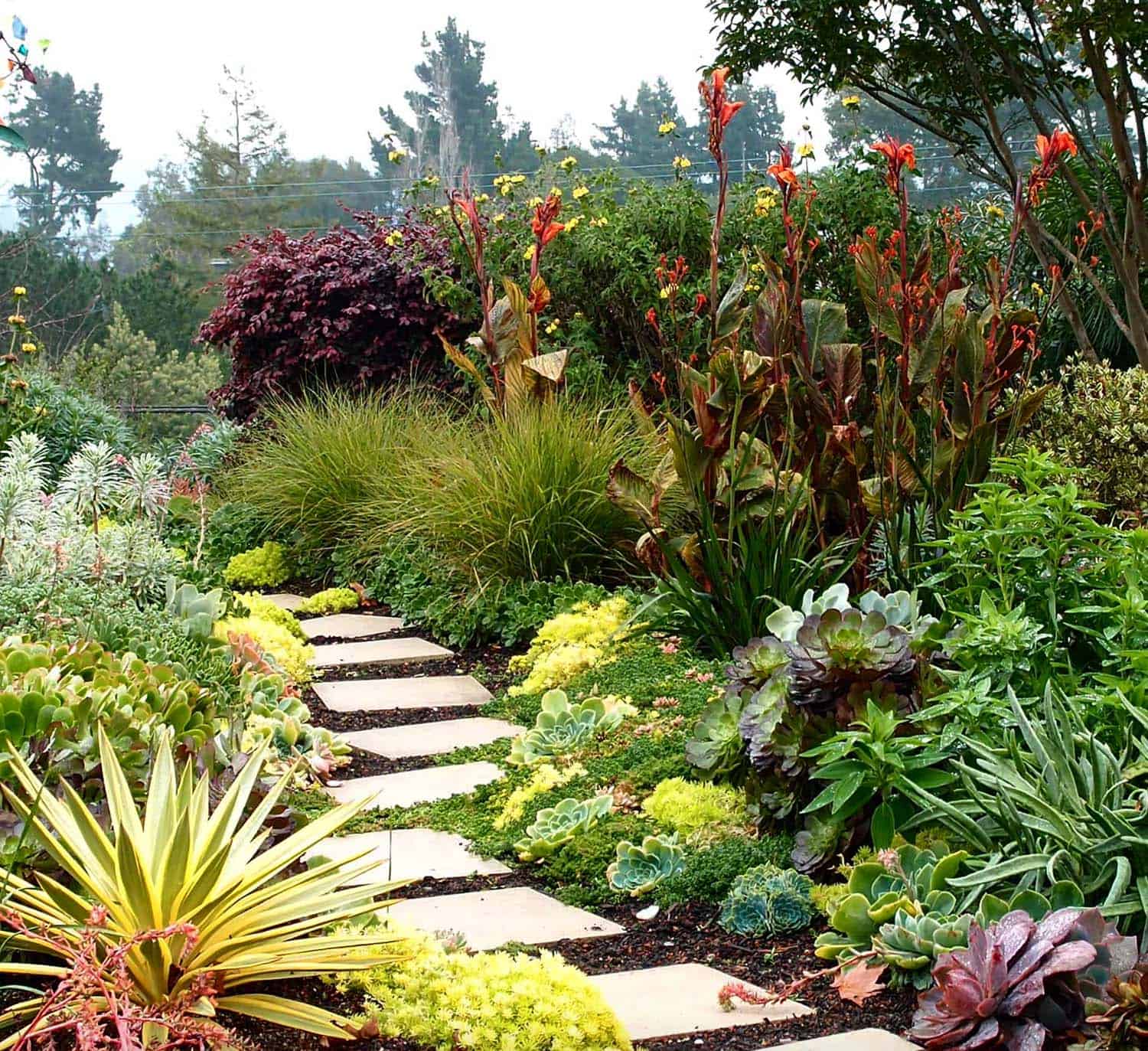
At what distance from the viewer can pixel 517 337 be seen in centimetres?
654

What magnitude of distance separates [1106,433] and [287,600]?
13.5 ft

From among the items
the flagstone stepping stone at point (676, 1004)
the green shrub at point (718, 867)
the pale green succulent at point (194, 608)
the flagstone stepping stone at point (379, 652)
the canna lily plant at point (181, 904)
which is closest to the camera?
the canna lily plant at point (181, 904)

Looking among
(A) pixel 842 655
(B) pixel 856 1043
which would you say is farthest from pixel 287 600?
(B) pixel 856 1043

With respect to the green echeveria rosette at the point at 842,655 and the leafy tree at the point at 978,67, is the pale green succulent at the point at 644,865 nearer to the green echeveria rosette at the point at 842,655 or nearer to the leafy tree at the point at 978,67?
the green echeveria rosette at the point at 842,655

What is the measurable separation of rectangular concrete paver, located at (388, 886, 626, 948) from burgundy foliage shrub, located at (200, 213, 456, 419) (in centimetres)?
643

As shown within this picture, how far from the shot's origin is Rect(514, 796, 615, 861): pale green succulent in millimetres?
3045

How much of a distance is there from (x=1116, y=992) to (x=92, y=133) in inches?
1293

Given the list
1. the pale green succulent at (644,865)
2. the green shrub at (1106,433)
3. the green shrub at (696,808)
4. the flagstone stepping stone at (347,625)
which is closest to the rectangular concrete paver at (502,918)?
the pale green succulent at (644,865)

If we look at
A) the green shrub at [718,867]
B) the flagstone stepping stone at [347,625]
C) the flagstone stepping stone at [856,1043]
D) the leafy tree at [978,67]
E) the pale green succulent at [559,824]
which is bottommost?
the flagstone stepping stone at [856,1043]

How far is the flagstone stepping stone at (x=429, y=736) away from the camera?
160 inches

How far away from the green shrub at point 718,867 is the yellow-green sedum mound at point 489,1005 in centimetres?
71

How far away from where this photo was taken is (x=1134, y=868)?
2.20 m

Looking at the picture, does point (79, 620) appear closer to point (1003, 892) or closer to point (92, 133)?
point (1003, 892)

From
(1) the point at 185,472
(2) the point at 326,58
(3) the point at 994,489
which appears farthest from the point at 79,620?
(2) the point at 326,58
